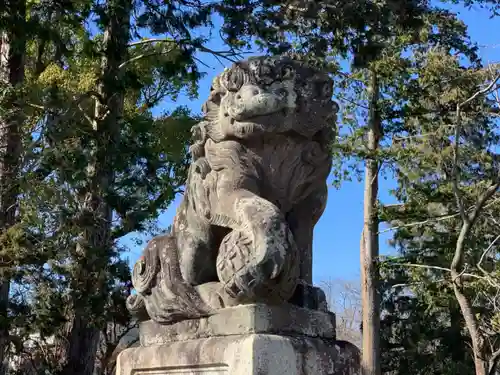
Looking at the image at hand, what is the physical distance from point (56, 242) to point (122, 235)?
1587mm

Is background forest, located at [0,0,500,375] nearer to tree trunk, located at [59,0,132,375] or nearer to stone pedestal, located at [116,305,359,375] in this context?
tree trunk, located at [59,0,132,375]

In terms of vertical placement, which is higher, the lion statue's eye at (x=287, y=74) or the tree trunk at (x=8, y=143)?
the tree trunk at (x=8, y=143)

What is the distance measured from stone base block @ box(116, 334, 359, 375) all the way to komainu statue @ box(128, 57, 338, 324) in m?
0.18

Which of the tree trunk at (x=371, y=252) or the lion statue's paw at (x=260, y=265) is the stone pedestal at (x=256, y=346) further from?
the tree trunk at (x=371, y=252)

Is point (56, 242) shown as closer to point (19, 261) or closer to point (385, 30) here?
point (19, 261)

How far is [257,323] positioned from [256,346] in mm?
120

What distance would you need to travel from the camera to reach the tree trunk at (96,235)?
7.63 m

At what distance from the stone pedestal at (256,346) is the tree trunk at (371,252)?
9.00 m

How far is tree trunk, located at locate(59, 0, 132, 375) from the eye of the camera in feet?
25.0

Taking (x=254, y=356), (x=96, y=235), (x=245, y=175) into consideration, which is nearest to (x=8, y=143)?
(x=96, y=235)

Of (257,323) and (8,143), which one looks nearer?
(257,323)

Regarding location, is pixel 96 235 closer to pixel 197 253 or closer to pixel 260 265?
pixel 197 253

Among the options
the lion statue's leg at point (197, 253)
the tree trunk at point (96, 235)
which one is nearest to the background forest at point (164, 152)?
the tree trunk at point (96, 235)

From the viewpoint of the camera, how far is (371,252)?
42.0ft
